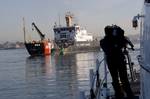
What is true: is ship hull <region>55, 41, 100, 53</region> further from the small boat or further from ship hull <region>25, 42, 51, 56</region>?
ship hull <region>25, 42, 51, 56</region>

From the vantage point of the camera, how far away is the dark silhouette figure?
31.5ft

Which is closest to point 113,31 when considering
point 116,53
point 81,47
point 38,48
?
point 116,53

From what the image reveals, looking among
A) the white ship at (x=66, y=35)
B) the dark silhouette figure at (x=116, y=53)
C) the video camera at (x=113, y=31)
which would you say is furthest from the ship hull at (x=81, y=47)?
the video camera at (x=113, y=31)

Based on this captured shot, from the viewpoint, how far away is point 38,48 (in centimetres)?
10112

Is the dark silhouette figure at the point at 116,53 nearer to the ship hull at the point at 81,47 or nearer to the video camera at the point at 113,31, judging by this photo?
the video camera at the point at 113,31

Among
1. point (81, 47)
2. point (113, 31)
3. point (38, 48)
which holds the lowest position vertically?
point (81, 47)

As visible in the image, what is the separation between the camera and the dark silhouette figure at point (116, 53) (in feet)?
31.5

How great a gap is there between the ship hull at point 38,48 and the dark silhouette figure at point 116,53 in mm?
89840

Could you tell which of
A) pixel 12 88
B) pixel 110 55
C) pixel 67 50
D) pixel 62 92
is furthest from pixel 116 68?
pixel 67 50

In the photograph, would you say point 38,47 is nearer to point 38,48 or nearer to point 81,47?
point 38,48

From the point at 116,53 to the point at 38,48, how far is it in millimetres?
91759

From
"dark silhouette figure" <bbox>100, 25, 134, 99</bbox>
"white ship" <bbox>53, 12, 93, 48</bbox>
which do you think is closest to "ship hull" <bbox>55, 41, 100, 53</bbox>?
"white ship" <bbox>53, 12, 93, 48</bbox>

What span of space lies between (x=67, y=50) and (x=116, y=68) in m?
97.8

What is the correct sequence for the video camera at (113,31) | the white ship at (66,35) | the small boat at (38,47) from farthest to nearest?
the white ship at (66,35), the small boat at (38,47), the video camera at (113,31)
